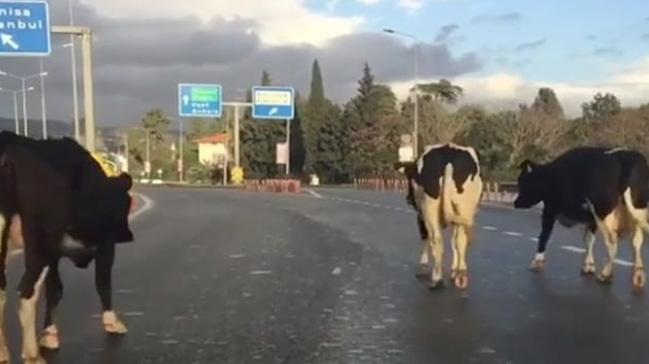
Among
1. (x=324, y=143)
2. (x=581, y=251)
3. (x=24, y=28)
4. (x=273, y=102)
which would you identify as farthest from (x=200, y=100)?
(x=581, y=251)

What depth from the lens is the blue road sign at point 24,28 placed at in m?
32.6

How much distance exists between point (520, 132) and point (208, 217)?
53.8 m

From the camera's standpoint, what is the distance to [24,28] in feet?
107

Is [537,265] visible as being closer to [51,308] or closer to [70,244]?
[51,308]

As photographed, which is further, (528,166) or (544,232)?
(528,166)

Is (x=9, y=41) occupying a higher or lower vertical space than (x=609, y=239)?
higher

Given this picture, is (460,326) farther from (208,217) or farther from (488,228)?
(208,217)

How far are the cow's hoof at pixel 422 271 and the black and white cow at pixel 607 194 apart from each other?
1.91m

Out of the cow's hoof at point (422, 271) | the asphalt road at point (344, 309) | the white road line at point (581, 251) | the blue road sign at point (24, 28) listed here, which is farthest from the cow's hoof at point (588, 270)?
the blue road sign at point (24, 28)

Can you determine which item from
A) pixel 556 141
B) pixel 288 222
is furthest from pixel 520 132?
pixel 288 222

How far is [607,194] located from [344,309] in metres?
3.92

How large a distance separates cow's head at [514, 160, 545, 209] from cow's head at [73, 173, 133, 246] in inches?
276

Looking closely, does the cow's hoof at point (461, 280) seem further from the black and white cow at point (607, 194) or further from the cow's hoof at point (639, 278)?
the cow's hoof at point (639, 278)

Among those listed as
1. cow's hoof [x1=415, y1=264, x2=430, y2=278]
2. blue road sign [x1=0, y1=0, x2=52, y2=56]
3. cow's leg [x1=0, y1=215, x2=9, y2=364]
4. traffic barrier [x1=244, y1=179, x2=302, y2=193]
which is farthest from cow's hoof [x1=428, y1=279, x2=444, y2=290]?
traffic barrier [x1=244, y1=179, x2=302, y2=193]
